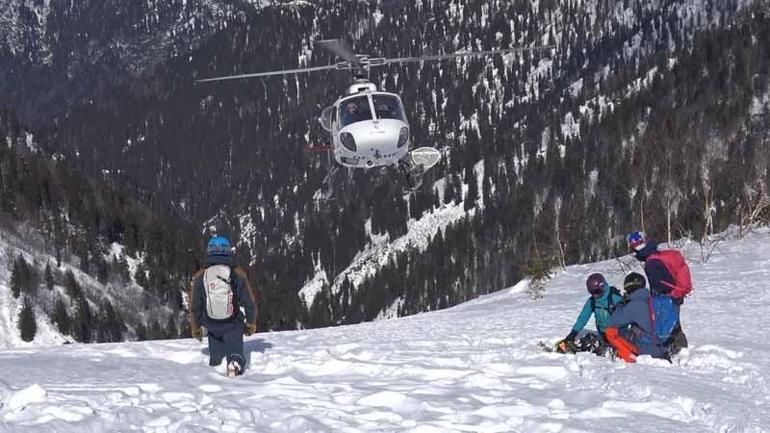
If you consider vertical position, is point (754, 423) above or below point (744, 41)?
below

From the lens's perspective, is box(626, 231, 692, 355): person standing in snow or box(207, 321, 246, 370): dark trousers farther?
box(626, 231, 692, 355): person standing in snow

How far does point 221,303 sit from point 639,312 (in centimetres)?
597

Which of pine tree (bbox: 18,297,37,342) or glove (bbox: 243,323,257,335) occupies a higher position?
glove (bbox: 243,323,257,335)

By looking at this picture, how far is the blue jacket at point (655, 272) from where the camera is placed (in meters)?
12.1

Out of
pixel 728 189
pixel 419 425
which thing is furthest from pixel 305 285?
pixel 419 425

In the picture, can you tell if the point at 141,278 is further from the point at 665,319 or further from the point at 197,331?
the point at 665,319

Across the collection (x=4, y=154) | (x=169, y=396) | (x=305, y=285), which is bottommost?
(x=305, y=285)

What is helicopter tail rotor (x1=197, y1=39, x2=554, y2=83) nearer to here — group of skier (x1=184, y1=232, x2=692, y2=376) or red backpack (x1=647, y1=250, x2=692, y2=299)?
red backpack (x1=647, y1=250, x2=692, y2=299)

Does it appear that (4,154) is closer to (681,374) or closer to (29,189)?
(29,189)

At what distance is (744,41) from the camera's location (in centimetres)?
13375

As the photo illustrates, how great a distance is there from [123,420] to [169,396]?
3.63 feet

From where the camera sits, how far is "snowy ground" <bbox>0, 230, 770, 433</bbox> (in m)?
7.20

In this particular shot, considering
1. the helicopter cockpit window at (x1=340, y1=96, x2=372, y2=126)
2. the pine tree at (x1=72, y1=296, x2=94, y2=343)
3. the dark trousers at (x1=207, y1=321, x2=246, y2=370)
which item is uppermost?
the helicopter cockpit window at (x1=340, y1=96, x2=372, y2=126)

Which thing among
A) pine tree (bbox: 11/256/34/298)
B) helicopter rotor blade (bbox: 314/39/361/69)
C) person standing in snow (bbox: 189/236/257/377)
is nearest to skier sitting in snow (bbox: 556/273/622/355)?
person standing in snow (bbox: 189/236/257/377)
